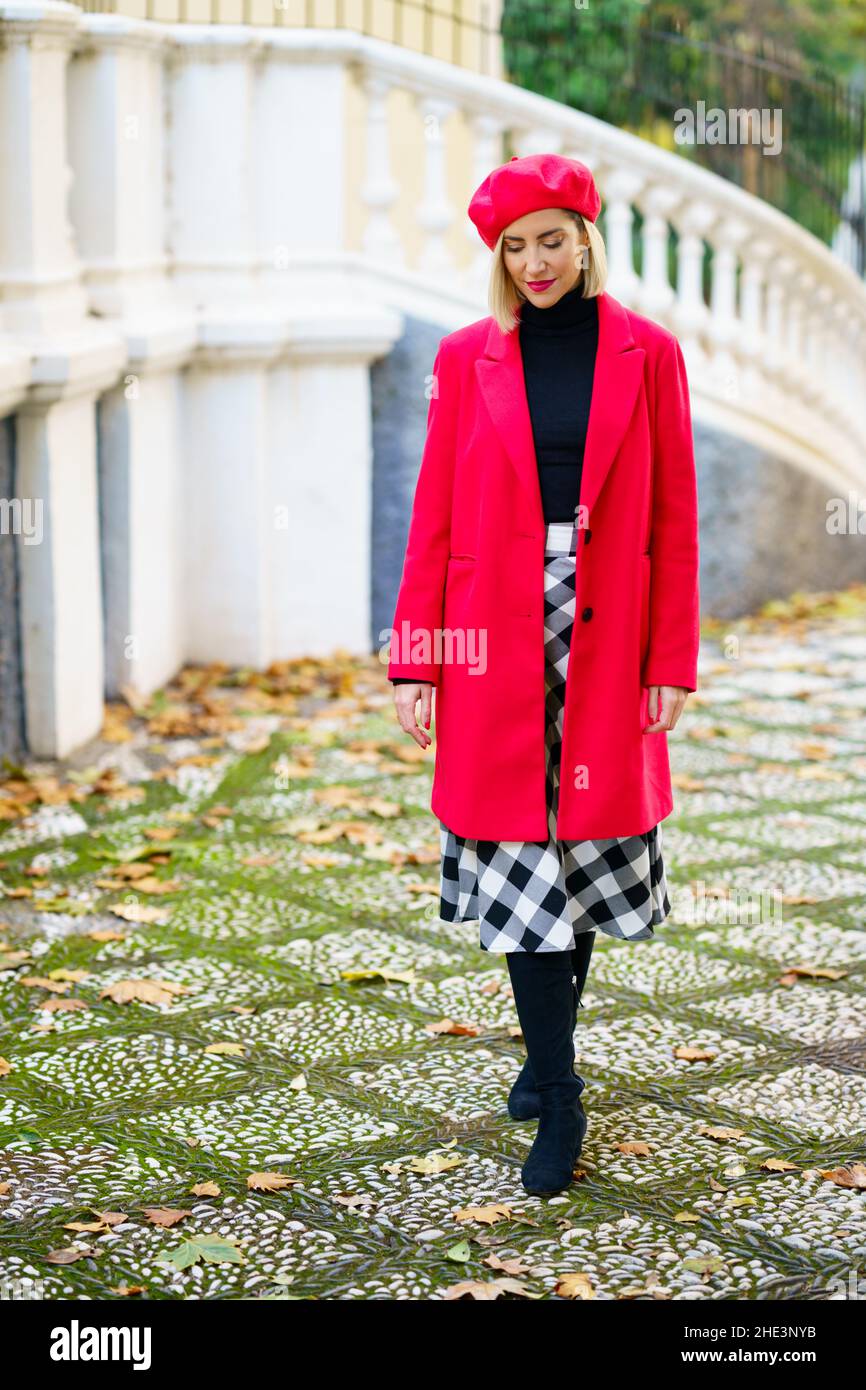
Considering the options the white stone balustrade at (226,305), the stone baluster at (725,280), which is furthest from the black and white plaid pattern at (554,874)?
the stone baluster at (725,280)

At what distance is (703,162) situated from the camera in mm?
14148

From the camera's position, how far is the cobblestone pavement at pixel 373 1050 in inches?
124

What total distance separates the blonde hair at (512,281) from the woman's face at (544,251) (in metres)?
0.02

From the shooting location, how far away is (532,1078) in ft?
12.2

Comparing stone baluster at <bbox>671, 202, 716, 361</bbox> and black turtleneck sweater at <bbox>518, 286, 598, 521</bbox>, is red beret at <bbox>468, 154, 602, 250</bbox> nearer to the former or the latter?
black turtleneck sweater at <bbox>518, 286, 598, 521</bbox>

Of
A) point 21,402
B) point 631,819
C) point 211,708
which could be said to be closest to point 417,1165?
point 631,819

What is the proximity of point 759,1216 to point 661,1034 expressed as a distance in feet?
2.94

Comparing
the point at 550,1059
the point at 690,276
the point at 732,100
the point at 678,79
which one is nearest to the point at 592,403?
the point at 550,1059

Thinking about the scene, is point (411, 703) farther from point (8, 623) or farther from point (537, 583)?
point (8, 623)

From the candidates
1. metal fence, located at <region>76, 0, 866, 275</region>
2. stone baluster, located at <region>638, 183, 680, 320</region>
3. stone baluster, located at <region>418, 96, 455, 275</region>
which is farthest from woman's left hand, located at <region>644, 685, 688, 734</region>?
stone baluster, located at <region>638, 183, 680, 320</region>

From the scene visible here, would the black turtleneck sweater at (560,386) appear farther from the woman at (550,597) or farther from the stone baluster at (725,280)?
the stone baluster at (725,280)

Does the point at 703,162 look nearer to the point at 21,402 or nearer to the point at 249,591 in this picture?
the point at 249,591
